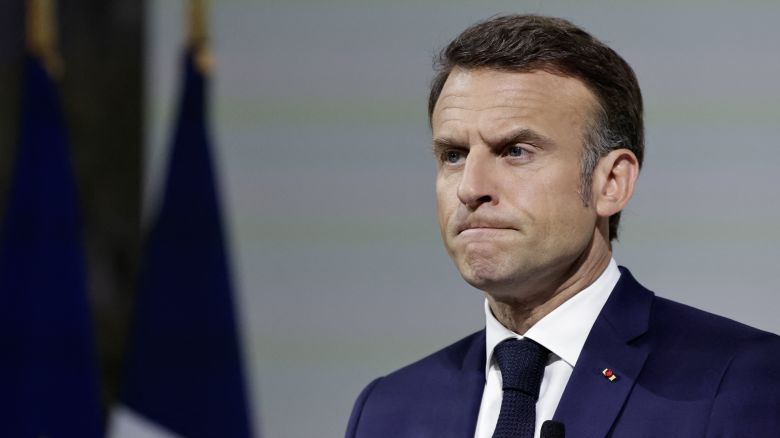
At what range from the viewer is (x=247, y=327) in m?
4.32

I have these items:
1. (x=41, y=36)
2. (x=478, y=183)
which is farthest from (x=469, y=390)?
(x=41, y=36)

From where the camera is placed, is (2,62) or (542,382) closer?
(542,382)

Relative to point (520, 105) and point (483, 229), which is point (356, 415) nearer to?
point (483, 229)

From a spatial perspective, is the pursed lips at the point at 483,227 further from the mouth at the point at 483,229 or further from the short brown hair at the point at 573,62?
the short brown hair at the point at 573,62

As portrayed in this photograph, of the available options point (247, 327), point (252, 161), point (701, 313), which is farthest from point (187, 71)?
point (701, 313)

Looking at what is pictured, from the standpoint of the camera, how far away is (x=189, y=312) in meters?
4.38

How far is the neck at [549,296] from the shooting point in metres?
1.94

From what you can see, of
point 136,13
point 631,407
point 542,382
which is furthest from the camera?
point 136,13

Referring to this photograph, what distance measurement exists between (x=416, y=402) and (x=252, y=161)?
242 centimetres

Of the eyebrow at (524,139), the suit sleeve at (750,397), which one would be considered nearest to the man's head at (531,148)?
the eyebrow at (524,139)

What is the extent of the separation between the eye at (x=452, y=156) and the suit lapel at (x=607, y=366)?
0.36 meters

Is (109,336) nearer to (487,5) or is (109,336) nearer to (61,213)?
(61,213)

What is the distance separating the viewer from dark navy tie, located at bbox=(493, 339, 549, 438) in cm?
181

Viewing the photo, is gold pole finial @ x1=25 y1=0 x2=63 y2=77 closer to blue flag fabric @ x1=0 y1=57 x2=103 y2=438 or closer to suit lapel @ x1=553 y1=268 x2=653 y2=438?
blue flag fabric @ x1=0 y1=57 x2=103 y2=438
